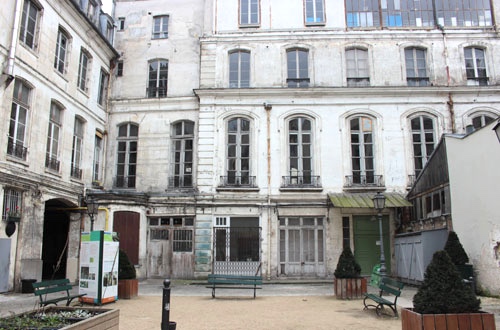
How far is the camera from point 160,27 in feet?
71.7

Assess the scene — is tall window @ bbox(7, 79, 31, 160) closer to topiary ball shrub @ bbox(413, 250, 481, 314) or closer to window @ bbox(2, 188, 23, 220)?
window @ bbox(2, 188, 23, 220)

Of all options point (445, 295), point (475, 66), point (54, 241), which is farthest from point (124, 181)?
point (475, 66)

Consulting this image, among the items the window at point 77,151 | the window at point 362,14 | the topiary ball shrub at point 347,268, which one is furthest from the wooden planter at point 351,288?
the window at point 362,14

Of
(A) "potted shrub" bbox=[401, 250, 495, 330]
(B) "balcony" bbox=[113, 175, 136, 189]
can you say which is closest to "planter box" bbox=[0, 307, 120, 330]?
(A) "potted shrub" bbox=[401, 250, 495, 330]

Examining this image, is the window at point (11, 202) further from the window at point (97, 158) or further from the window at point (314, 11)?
the window at point (314, 11)

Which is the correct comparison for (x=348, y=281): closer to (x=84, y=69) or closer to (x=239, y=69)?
(x=239, y=69)

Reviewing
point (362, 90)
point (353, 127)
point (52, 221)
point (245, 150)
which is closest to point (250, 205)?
point (245, 150)

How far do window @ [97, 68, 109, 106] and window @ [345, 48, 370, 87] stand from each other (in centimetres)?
1150

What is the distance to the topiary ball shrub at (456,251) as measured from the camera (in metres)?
13.0

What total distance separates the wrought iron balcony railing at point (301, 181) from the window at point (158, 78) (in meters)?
7.19

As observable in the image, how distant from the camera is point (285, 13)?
20.8m

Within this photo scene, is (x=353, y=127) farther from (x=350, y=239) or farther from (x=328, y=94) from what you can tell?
(x=350, y=239)

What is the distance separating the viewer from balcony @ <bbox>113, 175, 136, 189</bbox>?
20328mm

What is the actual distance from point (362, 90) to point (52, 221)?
1476 centimetres
